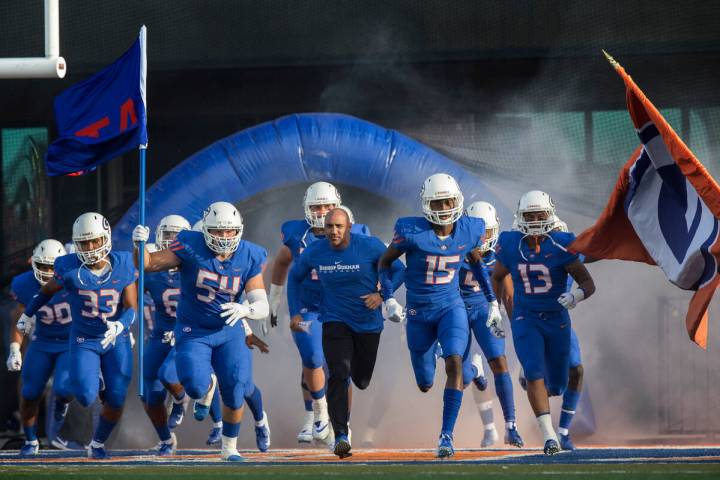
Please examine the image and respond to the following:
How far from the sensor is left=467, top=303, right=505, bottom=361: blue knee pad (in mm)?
11148

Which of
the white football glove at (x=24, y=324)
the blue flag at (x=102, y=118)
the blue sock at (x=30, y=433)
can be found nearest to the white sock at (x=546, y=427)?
the blue flag at (x=102, y=118)

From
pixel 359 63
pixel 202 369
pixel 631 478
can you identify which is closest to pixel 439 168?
pixel 359 63

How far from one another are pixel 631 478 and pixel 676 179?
2306 millimetres

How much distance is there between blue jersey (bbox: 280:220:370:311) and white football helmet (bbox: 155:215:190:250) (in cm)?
100

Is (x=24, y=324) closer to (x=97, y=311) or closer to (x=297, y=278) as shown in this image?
(x=97, y=311)

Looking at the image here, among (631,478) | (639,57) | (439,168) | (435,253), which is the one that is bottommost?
(631,478)

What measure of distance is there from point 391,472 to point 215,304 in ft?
6.48

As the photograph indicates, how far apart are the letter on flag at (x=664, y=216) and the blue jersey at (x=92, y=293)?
121 inches

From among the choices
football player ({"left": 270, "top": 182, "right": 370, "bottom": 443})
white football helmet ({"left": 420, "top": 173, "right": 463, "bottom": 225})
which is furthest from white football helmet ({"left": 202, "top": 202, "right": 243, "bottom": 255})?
white football helmet ({"left": 420, "top": 173, "right": 463, "bottom": 225})

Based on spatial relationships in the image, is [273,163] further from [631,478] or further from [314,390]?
[631,478]

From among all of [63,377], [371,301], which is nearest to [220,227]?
[371,301]

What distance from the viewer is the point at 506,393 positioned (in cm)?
1126

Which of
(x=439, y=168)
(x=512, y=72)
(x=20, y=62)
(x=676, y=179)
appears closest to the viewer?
(x=676, y=179)

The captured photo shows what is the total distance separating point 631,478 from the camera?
26.3 ft
